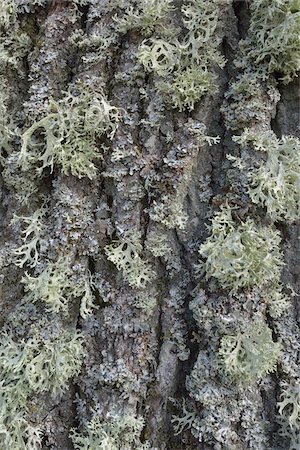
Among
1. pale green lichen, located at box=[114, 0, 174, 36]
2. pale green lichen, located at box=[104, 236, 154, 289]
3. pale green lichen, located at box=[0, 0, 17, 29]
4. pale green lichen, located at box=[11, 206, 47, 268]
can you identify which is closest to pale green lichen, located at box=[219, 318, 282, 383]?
pale green lichen, located at box=[104, 236, 154, 289]

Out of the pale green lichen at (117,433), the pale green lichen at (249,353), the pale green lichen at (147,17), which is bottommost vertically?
the pale green lichen at (117,433)

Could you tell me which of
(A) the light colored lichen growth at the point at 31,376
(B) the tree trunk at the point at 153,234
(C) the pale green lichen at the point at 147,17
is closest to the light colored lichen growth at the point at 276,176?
(B) the tree trunk at the point at 153,234

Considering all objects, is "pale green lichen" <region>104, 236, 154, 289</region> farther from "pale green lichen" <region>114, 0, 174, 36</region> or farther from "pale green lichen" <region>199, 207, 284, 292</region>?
"pale green lichen" <region>114, 0, 174, 36</region>

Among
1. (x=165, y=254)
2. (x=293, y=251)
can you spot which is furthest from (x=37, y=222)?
(x=293, y=251)

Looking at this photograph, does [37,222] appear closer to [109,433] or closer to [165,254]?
[165,254]

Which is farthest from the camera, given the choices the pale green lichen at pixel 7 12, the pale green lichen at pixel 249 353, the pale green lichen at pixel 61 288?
the pale green lichen at pixel 7 12

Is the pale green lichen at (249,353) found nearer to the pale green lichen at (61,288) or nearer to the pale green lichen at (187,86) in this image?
the pale green lichen at (61,288)
